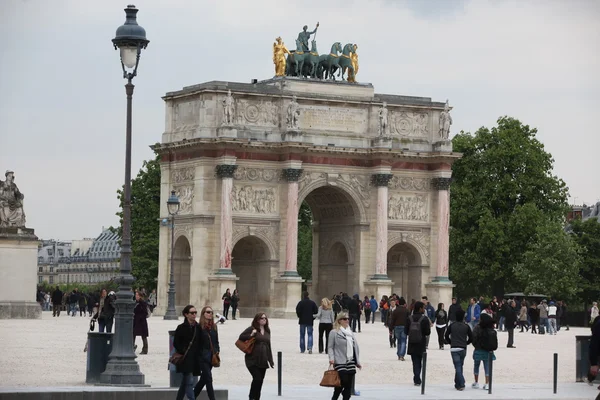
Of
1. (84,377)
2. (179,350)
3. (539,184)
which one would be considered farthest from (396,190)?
(179,350)

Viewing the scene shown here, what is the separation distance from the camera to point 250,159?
249 feet

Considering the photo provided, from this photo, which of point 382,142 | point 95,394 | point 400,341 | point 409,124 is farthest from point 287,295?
point 95,394

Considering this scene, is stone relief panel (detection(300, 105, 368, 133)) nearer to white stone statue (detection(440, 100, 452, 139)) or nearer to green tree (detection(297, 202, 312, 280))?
white stone statue (detection(440, 100, 452, 139))

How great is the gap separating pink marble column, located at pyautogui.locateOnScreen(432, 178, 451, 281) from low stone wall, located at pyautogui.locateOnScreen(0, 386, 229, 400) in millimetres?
52605

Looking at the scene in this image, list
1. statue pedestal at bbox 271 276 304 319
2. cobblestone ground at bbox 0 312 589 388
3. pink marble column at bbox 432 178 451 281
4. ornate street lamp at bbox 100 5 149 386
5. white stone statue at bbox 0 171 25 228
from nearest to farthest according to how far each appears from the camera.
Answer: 1. ornate street lamp at bbox 100 5 149 386
2. cobblestone ground at bbox 0 312 589 388
3. white stone statue at bbox 0 171 25 228
4. statue pedestal at bbox 271 276 304 319
5. pink marble column at bbox 432 178 451 281

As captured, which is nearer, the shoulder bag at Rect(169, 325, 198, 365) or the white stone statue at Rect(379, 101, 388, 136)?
the shoulder bag at Rect(169, 325, 198, 365)

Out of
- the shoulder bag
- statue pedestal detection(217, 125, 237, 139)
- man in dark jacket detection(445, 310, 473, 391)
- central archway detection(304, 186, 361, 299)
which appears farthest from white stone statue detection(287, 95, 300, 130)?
the shoulder bag

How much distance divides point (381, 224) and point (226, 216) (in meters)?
8.11

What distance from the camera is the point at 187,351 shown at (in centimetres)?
2545

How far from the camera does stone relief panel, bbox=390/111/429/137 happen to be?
80.1 metres

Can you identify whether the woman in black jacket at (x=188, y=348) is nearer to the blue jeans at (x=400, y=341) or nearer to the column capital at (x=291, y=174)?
the blue jeans at (x=400, y=341)

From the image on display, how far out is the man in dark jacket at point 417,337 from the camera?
34094mm

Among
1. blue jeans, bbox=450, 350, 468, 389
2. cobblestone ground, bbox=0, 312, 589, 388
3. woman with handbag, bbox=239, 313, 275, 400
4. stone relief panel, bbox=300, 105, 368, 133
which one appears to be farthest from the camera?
stone relief panel, bbox=300, 105, 368, 133

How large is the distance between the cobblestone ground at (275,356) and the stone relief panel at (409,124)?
25.2m
